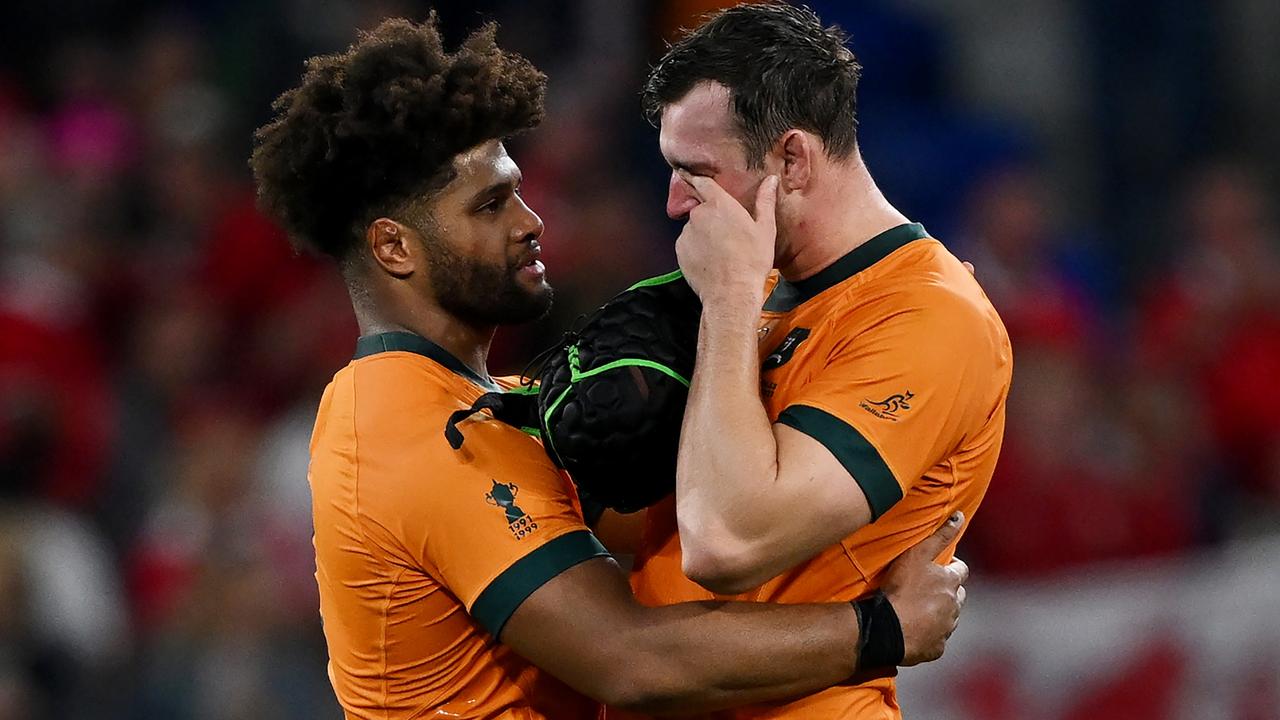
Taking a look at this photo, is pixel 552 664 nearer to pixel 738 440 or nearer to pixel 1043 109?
pixel 738 440

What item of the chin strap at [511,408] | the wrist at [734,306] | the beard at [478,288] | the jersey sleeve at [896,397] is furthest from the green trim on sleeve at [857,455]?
the beard at [478,288]

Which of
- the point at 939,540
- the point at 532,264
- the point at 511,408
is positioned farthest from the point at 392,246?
Answer: the point at 939,540

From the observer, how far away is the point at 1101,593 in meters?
6.60

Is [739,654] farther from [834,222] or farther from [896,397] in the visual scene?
[834,222]

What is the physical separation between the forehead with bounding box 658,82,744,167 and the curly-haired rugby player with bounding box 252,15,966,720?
17.2 inches

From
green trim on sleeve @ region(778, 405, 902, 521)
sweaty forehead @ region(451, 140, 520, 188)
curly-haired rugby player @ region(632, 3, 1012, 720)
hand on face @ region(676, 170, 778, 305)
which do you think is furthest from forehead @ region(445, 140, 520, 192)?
green trim on sleeve @ region(778, 405, 902, 521)

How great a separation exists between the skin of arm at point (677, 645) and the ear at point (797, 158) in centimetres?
83

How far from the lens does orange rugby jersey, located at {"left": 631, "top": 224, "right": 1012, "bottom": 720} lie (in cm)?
320

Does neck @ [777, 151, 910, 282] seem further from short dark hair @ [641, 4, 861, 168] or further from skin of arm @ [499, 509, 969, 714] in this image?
skin of arm @ [499, 509, 969, 714]

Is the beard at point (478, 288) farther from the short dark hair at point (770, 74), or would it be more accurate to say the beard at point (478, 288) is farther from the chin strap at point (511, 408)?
the short dark hair at point (770, 74)

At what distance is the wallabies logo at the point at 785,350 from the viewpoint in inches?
136

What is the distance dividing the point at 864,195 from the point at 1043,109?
619cm

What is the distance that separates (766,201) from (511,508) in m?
0.76

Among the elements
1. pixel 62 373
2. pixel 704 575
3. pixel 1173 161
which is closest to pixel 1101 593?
pixel 1173 161
